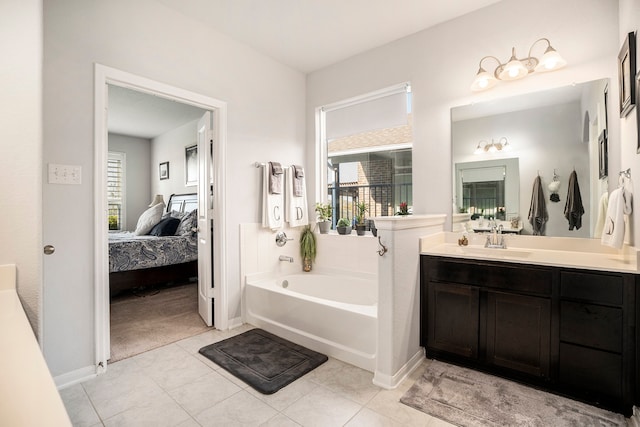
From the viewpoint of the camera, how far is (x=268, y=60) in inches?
130

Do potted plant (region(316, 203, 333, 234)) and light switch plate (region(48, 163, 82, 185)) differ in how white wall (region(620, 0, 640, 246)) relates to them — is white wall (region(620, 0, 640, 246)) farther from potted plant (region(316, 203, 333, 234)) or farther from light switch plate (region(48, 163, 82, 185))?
light switch plate (region(48, 163, 82, 185))

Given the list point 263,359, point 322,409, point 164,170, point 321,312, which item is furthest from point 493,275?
point 164,170

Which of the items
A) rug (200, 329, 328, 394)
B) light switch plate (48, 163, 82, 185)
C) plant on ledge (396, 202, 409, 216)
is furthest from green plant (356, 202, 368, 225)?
light switch plate (48, 163, 82, 185)

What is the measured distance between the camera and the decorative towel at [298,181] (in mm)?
3420

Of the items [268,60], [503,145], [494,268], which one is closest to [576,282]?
[494,268]

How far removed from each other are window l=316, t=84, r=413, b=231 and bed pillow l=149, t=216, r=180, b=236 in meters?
2.34

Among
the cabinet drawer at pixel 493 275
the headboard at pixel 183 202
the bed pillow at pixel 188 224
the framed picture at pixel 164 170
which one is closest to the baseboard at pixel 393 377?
the cabinet drawer at pixel 493 275

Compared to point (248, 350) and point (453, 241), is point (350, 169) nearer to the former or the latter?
point (453, 241)

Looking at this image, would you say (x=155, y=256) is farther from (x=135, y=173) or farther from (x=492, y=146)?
(x=492, y=146)

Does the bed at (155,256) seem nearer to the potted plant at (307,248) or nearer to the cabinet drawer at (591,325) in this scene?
the potted plant at (307,248)

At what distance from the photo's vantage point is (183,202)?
538cm

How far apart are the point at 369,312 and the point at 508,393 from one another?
935mm

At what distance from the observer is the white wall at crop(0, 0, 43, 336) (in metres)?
1.29

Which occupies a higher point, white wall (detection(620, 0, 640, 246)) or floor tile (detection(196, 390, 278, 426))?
white wall (detection(620, 0, 640, 246))
